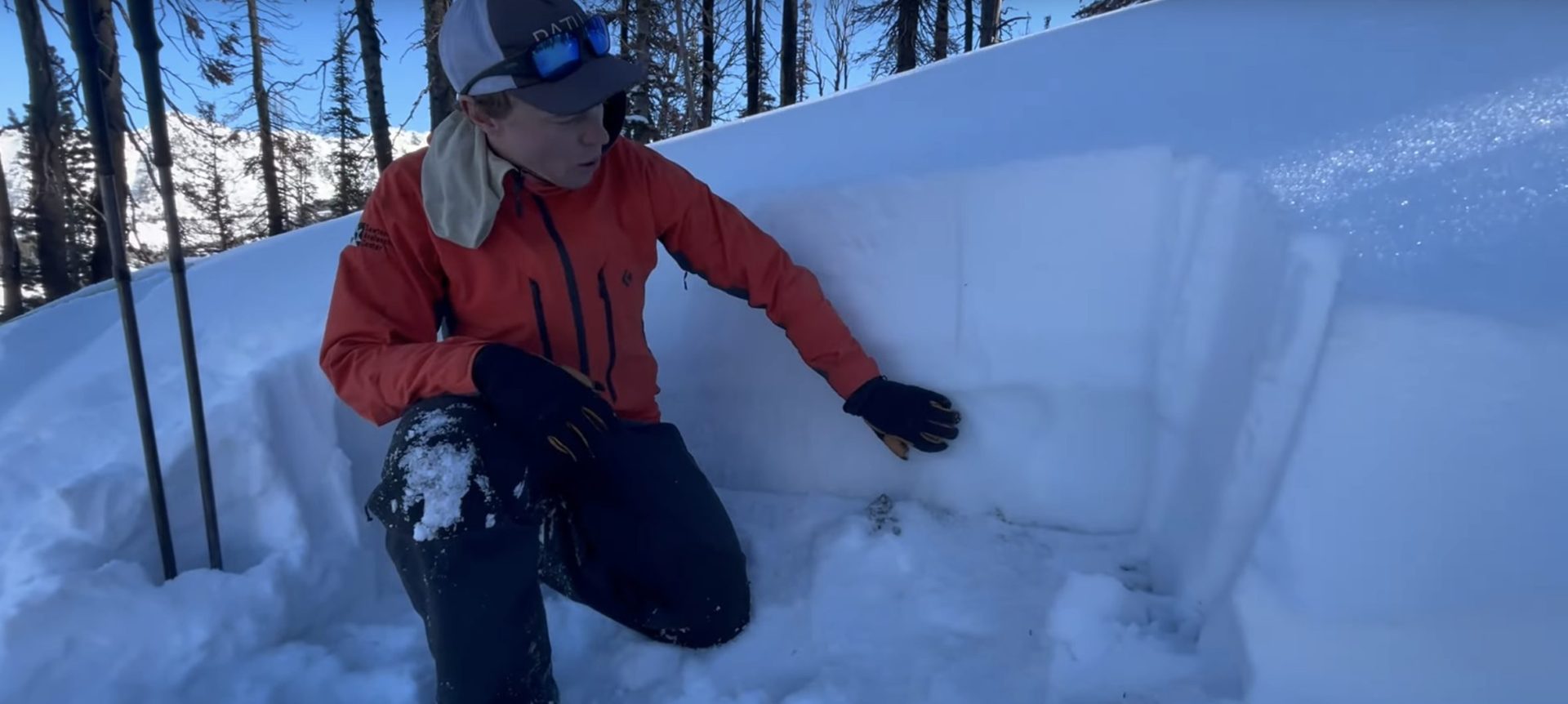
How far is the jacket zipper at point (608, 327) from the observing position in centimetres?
184

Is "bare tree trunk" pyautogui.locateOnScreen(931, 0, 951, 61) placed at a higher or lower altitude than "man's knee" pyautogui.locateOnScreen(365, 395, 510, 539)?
higher

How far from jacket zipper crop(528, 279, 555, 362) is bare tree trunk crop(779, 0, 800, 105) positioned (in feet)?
41.4

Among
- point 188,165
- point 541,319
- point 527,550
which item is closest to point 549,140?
point 541,319

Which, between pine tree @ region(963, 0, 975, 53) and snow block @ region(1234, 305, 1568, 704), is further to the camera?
pine tree @ region(963, 0, 975, 53)

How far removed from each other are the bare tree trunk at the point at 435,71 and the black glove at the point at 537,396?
7.30 meters

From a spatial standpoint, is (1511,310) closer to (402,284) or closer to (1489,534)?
(1489,534)

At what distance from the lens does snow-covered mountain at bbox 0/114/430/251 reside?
5.23 meters

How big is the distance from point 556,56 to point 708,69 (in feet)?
43.6

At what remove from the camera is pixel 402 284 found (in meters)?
1.69

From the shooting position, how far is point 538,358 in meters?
1.57

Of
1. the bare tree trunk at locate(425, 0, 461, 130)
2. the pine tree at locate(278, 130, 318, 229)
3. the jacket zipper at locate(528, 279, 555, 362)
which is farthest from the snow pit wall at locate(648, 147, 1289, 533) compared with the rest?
the pine tree at locate(278, 130, 318, 229)

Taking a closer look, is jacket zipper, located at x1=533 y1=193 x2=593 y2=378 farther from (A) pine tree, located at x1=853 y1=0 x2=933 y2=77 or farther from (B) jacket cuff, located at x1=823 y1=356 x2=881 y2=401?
(A) pine tree, located at x1=853 y1=0 x2=933 y2=77

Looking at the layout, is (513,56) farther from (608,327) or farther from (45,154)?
Answer: (45,154)

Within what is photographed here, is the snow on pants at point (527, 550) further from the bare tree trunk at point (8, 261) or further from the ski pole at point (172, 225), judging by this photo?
the bare tree trunk at point (8, 261)
